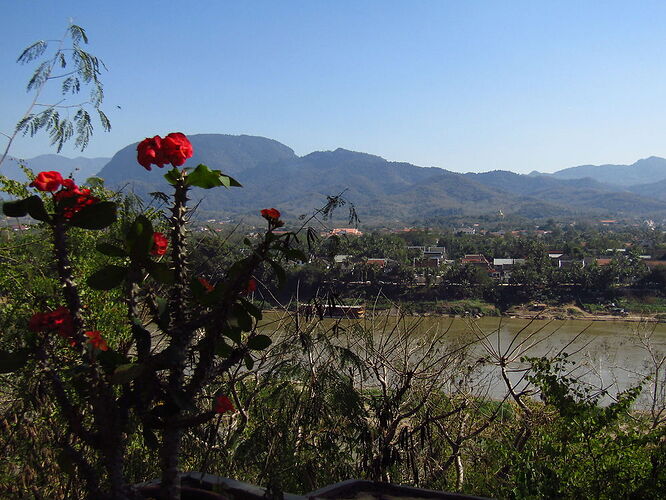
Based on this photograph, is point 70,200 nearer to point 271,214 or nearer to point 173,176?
point 173,176

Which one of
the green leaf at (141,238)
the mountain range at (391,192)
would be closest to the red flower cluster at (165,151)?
the green leaf at (141,238)

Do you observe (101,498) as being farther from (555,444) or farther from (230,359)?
(555,444)

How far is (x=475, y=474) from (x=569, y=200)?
16633 cm

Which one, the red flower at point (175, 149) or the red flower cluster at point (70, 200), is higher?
the red flower at point (175, 149)

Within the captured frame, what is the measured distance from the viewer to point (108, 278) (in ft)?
4.45

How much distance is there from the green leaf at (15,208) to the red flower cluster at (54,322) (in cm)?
24

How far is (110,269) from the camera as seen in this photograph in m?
1.36

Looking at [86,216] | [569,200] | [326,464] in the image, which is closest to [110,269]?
[86,216]

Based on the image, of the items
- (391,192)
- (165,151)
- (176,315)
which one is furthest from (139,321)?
(391,192)

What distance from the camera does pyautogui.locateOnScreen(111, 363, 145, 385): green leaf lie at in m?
1.21

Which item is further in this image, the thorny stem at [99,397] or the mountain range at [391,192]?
the mountain range at [391,192]

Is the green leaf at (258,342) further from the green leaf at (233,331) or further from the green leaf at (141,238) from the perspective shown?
the green leaf at (141,238)

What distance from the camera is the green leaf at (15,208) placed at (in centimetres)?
125

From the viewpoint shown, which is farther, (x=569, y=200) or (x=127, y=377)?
(x=569, y=200)
